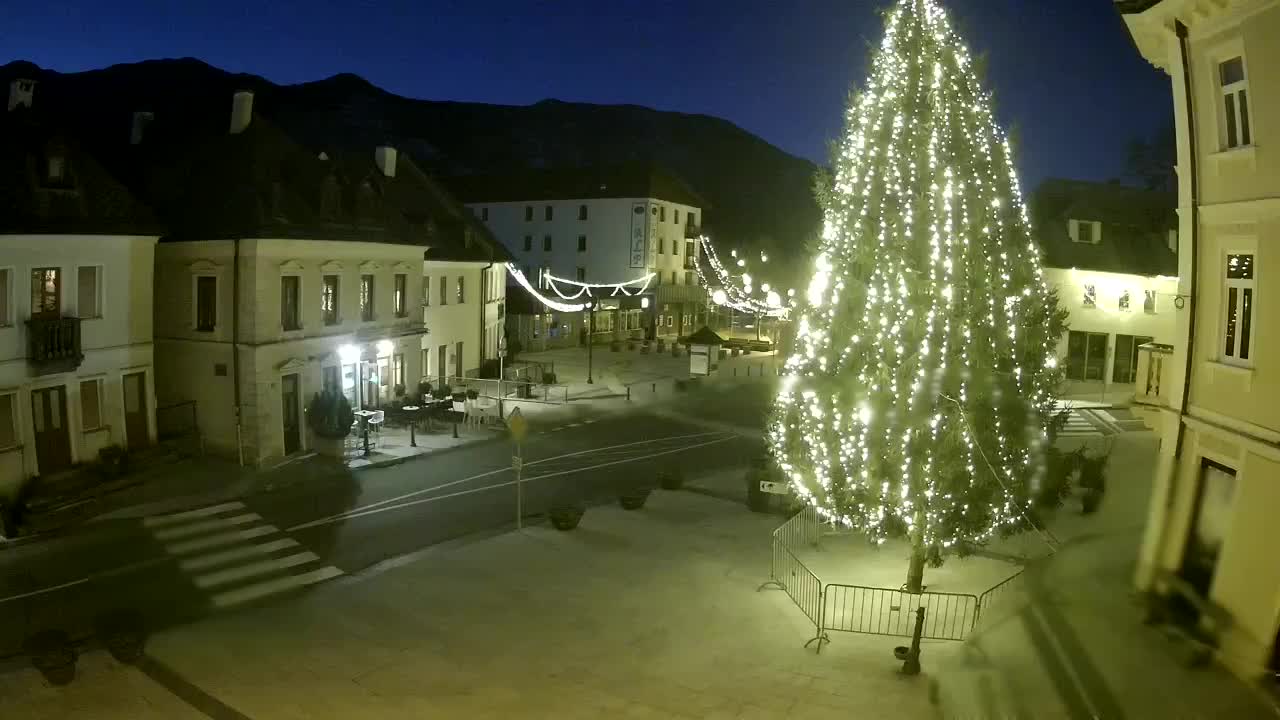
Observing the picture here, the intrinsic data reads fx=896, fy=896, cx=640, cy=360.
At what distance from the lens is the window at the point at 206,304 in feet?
84.2

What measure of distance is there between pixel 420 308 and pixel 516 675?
2333 centimetres

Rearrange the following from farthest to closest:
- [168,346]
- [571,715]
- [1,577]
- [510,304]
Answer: [510,304] → [168,346] → [1,577] → [571,715]

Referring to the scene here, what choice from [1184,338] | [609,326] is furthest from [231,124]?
[609,326]

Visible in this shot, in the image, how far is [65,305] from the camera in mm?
22094

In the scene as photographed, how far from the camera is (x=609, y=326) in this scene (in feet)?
204

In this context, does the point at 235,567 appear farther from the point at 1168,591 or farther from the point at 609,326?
the point at 609,326

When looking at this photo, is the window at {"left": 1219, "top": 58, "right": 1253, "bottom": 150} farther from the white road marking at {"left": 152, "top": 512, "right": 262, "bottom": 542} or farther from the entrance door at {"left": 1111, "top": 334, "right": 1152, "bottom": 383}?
the entrance door at {"left": 1111, "top": 334, "right": 1152, "bottom": 383}

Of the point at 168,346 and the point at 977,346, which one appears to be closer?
the point at 977,346

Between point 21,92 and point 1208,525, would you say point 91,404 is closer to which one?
point 21,92

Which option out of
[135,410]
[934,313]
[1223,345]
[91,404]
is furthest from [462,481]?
[1223,345]

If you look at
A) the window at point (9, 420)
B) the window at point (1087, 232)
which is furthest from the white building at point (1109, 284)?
the window at point (9, 420)

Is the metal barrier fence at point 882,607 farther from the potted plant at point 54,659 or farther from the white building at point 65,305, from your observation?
the white building at point 65,305

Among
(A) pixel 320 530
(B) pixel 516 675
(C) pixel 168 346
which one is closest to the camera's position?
(B) pixel 516 675

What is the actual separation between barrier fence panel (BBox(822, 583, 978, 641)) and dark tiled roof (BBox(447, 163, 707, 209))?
52861mm
